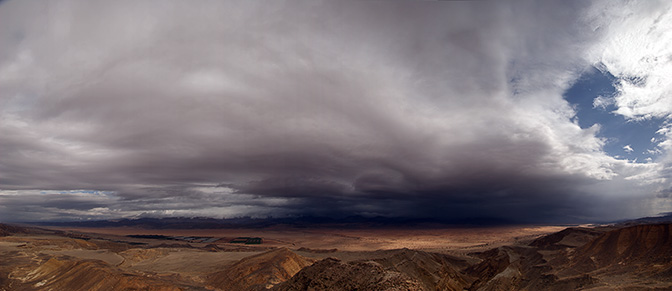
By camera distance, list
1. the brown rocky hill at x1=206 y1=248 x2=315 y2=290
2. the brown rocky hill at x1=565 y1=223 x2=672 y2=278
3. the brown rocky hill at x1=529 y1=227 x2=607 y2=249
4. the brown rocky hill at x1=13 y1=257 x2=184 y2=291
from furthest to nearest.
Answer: the brown rocky hill at x1=529 y1=227 x2=607 y2=249 < the brown rocky hill at x1=206 y1=248 x2=315 y2=290 < the brown rocky hill at x1=565 y1=223 x2=672 y2=278 < the brown rocky hill at x1=13 y1=257 x2=184 y2=291

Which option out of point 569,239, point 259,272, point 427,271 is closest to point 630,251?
point 427,271

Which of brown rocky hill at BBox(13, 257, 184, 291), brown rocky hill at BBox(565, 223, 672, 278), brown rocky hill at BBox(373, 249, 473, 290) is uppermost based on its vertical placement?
brown rocky hill at BBox(565, 223, 672, 278)

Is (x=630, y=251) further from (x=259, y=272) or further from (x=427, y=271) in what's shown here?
(x=259, y=272)

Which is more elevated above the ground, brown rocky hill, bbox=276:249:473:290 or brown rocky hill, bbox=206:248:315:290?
brown rocky hill, bbox=276:249:473:290

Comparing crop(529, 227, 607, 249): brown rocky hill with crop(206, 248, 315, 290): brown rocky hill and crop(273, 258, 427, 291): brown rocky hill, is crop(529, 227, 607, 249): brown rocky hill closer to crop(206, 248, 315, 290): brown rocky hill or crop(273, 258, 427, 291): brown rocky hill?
crop(206, 248, 315, 290): brown rocky hill

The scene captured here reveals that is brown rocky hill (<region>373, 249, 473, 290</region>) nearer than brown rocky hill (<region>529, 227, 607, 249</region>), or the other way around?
brown rocky hill (<region>373, 249, 473, 290</region>)

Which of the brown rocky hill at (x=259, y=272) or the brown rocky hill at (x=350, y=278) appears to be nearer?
the brown rocky hill at (x=350, y=278)

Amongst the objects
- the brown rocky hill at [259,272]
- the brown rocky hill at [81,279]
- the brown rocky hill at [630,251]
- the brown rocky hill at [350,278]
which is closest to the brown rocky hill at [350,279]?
the brown rocky hill at [350,278]

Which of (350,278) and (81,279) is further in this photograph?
(81,279)

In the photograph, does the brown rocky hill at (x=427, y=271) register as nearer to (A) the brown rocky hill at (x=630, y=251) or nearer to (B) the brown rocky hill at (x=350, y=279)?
(A) the brown rocky hill at (x=630, y=251)

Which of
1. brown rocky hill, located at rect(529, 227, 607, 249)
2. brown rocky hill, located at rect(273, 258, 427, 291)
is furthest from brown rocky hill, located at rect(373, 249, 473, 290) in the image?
brown rocky hill, located at rect(529, 227, 607, 249)
